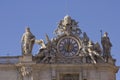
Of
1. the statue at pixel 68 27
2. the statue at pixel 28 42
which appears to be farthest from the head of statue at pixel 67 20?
the statue at pixel 28 42

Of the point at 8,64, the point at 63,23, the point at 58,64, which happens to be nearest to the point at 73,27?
the point at 63,23

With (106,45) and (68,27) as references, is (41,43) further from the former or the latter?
(106,45)

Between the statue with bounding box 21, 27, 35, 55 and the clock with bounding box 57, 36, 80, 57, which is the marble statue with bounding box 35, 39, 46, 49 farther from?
the clock with bounding box 57, 36, 80, 57

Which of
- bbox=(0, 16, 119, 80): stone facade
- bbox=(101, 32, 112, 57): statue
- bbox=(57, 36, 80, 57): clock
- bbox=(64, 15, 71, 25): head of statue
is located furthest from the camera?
bbox=(64, 15, 71, 25): head of statue

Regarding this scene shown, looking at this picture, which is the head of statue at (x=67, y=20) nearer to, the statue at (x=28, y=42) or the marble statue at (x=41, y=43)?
the marble statue at (x=41, y=43)

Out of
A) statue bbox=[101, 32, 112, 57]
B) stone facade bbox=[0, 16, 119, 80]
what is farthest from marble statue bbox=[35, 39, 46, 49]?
statue bbox=[101, 32, 112, 57]

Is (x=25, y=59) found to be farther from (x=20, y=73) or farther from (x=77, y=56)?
(x=77, y=56)

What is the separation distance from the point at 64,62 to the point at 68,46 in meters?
1.26

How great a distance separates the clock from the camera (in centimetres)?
3644

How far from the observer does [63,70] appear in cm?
3609

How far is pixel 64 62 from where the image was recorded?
3619 centimetres

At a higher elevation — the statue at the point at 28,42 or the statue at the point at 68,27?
the statue at the point at 68,27

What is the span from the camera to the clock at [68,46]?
36.4 m

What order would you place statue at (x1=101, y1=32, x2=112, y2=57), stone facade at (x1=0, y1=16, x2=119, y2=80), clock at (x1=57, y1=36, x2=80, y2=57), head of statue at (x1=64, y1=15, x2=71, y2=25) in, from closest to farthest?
stone facade at (x1=0, y1=16, x2=119, y2=80)
clock at (x1=57, y1=36, x2=80, y2=57)
statue at (x1=101, y1=32, x2=112, y2=57)
head of statue at (x1=64, y1=15, x2=71, y2=25)
